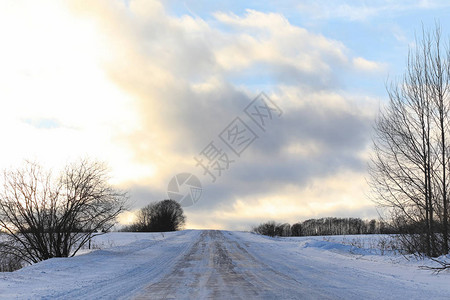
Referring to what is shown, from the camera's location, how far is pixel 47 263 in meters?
14.9

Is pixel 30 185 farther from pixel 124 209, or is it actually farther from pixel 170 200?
pixel 170 200

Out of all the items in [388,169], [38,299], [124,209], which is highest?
[388,169]

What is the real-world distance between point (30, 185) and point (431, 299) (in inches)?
681

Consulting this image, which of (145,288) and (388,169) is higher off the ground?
(388,169)

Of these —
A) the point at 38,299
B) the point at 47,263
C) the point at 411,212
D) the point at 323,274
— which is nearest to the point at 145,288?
the point at 38,299

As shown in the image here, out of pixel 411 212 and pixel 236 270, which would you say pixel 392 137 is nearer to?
pixel 411 212

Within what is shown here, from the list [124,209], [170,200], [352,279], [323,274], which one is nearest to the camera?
[352,279]

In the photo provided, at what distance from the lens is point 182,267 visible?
14219mm

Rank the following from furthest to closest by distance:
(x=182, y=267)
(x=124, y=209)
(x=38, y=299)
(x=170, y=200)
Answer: (x=170, y=200) → (x=124, y=209) → (x=182, y=267) → (x=38, y=299)

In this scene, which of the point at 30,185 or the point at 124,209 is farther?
the point at 124,209

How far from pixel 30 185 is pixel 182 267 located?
940cm

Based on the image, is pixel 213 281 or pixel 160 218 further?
pixel 160 218

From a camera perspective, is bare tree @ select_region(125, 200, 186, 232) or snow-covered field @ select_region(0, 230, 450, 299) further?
bare tree @ select_region(125, 200, 186, 232)

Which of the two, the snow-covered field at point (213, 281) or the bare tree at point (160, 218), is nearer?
the snow-covered field at point (213, 281)
